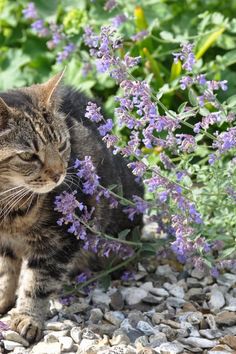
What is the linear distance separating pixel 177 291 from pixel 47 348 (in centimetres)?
84

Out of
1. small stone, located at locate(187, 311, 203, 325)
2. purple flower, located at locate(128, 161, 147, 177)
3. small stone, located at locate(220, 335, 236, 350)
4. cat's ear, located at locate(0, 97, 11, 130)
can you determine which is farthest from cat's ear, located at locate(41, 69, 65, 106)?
small stone, located at locate(220, 335, 236, 350)

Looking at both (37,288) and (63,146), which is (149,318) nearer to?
(37,288)

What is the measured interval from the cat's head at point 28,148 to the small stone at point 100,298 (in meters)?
0.67

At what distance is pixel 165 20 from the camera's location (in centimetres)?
529

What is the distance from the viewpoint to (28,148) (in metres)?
3.19

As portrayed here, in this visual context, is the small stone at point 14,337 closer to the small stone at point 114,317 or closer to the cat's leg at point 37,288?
the cat's leg at point 37,288

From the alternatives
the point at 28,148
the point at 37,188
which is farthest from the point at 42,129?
the point at 37,188

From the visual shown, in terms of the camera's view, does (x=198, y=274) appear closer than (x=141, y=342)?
No

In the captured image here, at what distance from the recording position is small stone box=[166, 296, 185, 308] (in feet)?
11.6

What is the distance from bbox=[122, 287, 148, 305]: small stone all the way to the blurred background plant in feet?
0.67

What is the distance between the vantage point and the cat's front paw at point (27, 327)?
3238 mm

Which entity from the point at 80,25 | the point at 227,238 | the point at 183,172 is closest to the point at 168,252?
the point at 227,238

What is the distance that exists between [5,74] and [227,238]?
103 inches

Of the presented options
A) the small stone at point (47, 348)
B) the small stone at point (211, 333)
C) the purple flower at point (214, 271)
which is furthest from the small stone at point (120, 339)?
the purple flower at point (214, 271)
